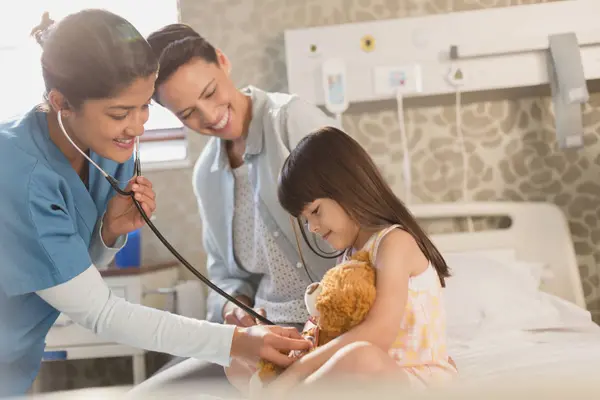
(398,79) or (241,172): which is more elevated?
(398,79)

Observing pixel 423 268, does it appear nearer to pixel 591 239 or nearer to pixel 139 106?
pixel 139 106

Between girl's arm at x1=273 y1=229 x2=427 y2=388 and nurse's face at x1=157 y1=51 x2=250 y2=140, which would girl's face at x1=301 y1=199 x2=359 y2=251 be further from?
nurse's face at x1=157 y1=51 x2=250 y2=140

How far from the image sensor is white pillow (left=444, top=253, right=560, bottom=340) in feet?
6.11

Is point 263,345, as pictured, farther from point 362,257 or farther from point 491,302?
point 491,302

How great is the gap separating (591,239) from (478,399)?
2.29 meters

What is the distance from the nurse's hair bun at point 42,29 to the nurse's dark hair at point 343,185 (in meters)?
0.48

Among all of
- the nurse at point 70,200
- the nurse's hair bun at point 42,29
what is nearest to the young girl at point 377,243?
the nurse at point 70,200

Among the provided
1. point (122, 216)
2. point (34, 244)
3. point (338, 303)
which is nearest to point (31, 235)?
point (34, 244)

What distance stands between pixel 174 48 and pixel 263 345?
704mm

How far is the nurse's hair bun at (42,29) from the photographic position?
1016 mm

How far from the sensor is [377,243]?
3.76 ft

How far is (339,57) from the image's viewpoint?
233 cm

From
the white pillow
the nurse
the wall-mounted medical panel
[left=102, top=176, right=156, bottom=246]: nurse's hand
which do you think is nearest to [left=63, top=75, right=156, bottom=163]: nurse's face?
the nurse

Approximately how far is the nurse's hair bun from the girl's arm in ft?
2.12
